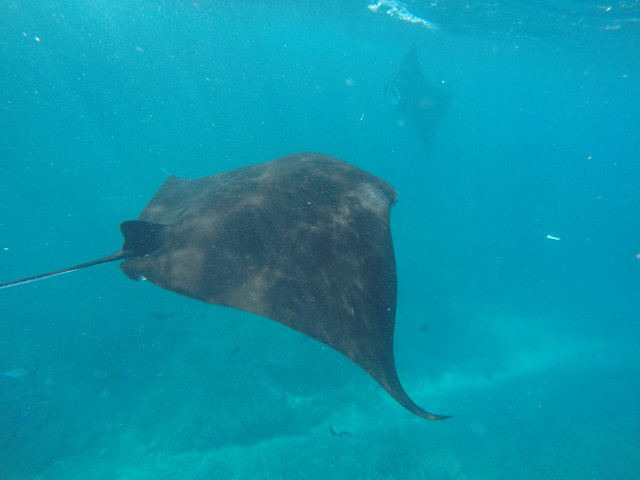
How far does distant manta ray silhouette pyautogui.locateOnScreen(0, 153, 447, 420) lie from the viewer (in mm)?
2617

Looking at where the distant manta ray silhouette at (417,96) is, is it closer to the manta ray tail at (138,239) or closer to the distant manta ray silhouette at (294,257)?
the distant manta ray silhouette at (294,257)

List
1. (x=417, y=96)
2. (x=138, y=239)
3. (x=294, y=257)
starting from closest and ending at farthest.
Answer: (x=294, y=257), (x=138, y=239), (x=417, y=96)

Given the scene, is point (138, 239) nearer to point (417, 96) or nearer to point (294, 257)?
point (294, 257)

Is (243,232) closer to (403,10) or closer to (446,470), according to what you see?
(446,470)

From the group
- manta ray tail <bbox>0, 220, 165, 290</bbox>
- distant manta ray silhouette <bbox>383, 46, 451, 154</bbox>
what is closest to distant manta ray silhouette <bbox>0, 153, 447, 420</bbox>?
manta ray tail <bbox>0, 220, 165, 290</bbox>

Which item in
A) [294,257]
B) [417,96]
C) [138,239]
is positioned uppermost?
[417,96]

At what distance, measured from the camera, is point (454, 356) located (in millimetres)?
17703

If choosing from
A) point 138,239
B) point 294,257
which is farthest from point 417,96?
point 138,239

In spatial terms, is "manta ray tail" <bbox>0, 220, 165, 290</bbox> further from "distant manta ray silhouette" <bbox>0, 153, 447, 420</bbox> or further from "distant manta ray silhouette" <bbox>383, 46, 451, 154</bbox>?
"distant manta ray silhouette" <bbox>383, 46, 451, 154</bbox>

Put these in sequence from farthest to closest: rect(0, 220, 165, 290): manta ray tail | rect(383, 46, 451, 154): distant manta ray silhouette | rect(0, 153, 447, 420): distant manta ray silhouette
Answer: rect(383, 46, 451, 154): distant manta ray silhouette
rect(0, 220, 165, 290): manta ray tail
rect(0, 153, 447, 420): distant manta ray silhouette

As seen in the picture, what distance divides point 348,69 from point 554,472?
83.2m

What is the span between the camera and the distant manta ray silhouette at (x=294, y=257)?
262 centimetres

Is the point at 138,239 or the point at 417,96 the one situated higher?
the point at 417,96

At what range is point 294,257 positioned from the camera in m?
3.16
